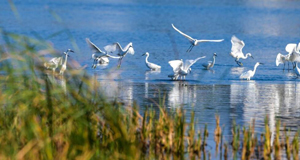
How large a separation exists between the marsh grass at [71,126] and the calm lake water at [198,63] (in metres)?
0.28

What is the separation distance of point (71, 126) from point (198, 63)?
13535mm

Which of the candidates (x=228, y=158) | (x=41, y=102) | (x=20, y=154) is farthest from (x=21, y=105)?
(x=228, y=158)

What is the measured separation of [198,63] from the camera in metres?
18.6

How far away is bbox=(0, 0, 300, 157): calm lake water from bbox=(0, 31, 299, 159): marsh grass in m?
0.28

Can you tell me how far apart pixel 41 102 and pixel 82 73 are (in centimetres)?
44

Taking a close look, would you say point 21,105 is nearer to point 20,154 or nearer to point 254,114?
point 20,154

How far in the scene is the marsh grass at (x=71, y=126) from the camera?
4867 mm

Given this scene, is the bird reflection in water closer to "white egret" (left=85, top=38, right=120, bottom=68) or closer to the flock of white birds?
the flock of white birds

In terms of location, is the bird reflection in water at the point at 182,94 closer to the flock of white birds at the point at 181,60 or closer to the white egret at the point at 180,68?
the white egret at the point at 180,68

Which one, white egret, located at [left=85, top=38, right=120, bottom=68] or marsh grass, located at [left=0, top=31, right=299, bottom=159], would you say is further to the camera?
white egret, located at [left=85, top=38, right=120, bottom=68]

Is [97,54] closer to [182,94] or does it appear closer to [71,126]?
[182,94]

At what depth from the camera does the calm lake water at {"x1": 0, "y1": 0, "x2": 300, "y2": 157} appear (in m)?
9.43

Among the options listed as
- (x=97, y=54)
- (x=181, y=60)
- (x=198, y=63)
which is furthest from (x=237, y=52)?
(x=181, y=60)

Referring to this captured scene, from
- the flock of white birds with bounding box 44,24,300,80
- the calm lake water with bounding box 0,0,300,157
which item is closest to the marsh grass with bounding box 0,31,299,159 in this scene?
the calm lake water with bounding box 0,0,300,157
